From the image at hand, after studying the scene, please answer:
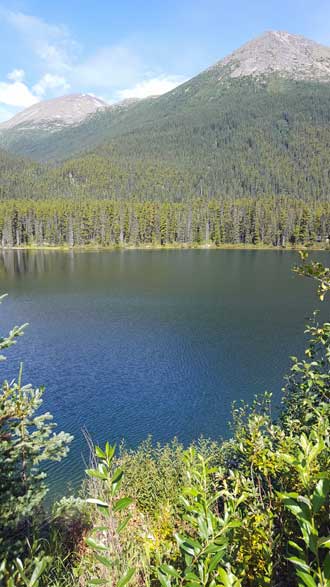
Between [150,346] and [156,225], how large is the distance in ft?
323

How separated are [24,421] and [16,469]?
0.82m

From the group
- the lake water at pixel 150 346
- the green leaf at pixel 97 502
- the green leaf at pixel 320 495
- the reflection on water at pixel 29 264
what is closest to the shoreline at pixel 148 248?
the reflection on water at pixel 29 264

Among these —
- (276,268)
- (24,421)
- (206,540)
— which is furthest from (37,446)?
(276,268)

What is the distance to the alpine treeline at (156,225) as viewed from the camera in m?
120

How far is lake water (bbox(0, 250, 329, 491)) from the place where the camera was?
2050 centimetres

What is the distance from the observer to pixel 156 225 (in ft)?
417

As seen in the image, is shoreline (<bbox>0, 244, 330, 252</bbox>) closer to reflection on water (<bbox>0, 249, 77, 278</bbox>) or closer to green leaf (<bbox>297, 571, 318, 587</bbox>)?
reflection on water (<bbox>0, 249, 77, 278</bbox>)

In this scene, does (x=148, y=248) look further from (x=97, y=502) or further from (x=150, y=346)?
(x=97, y=502)

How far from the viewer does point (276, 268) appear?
2980 inches

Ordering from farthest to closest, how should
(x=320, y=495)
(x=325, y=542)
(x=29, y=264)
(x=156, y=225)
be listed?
(x=156, y=225)
(x=29, y=264)
(x=320, y=495)
(x=325, y=542)

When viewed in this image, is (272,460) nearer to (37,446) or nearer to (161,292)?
(37,446)

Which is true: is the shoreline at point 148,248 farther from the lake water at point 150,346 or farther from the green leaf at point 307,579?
the green leaf at point 307,579

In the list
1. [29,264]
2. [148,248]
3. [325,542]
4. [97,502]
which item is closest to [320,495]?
[325,542]

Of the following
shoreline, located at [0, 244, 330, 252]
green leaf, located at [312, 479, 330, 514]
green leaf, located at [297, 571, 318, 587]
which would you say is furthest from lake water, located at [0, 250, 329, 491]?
shoreline, located at [0, 244, 330, 252]
